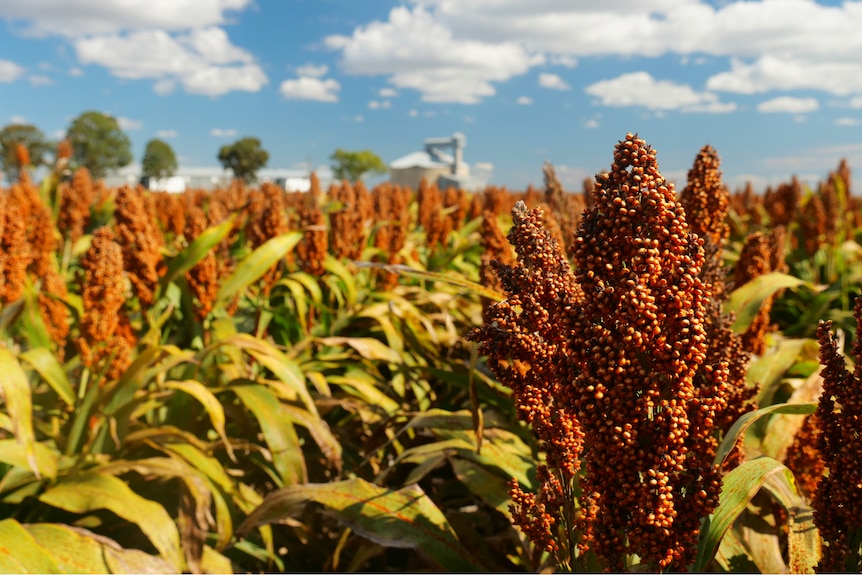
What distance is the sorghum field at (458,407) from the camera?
1.03 metres

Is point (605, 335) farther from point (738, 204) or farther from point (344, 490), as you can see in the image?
point (738, 204)

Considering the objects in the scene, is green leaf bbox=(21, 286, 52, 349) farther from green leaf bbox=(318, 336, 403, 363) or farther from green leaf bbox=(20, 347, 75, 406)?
green leaf bbox=(318, 336, 403, 363)

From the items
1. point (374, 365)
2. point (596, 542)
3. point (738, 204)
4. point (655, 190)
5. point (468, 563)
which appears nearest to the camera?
point (655, 190)

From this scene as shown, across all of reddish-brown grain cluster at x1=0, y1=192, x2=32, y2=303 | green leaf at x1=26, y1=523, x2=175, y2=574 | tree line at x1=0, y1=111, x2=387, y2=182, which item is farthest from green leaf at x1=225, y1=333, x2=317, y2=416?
tree line at x1=0, y1=111, x2=387, y2=182

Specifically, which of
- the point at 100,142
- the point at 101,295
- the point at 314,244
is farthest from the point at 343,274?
the point at 100,142

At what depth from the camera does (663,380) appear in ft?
3.40

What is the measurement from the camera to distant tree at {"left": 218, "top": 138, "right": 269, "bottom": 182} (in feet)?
341

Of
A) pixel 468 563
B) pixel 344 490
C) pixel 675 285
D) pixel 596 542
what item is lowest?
pixel 468 563

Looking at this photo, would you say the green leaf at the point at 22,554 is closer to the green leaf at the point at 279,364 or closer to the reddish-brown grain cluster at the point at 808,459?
the green leaf at the point at 279,364

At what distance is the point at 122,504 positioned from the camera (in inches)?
96.6

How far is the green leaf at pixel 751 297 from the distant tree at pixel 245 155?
338 ft

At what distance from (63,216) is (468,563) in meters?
6.42

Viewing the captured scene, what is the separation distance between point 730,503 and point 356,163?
107833mm

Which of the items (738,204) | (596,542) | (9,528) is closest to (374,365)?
(9,528)
